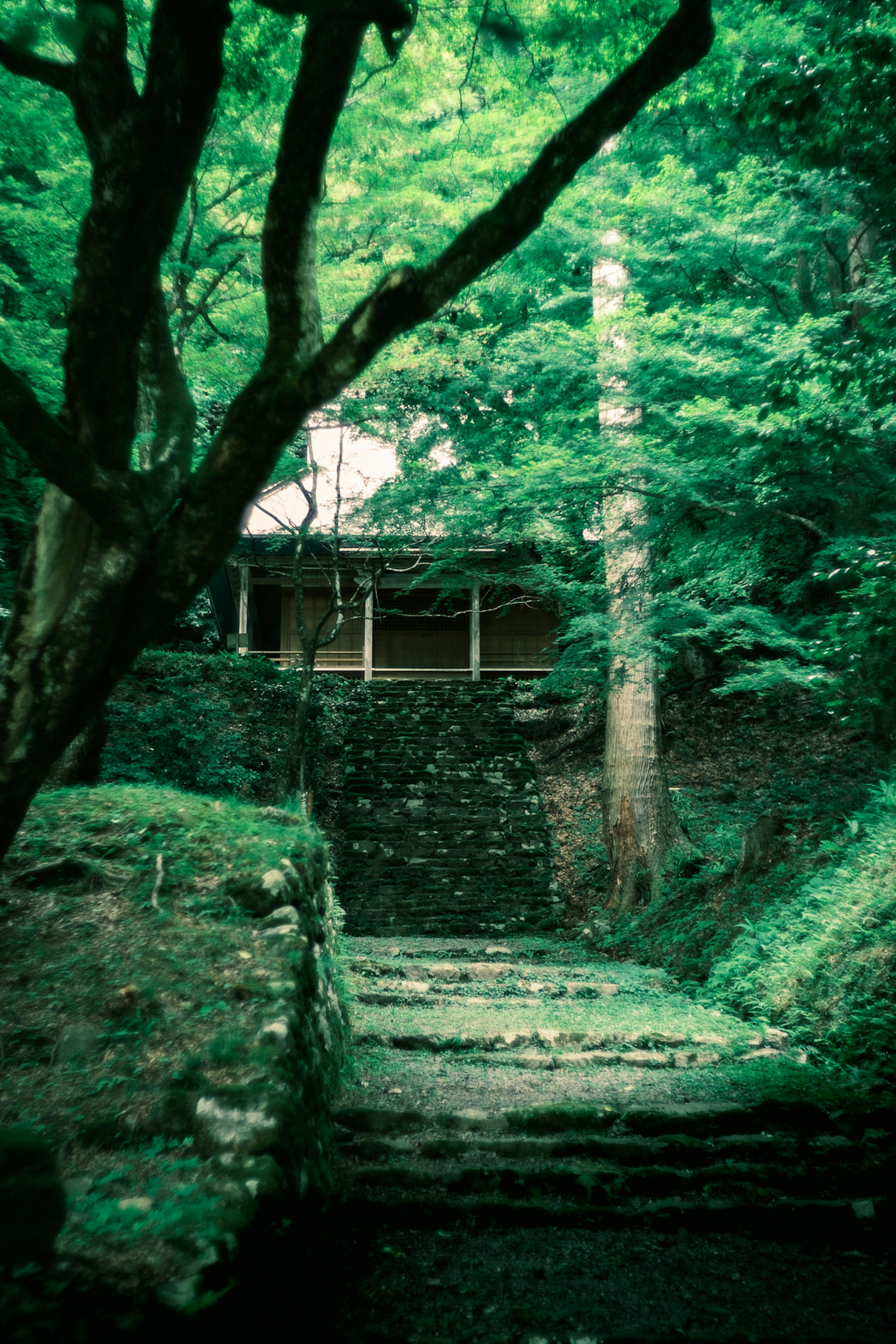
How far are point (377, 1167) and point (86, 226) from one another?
12.2 feet

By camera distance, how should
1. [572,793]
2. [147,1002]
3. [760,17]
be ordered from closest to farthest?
[147,1002]
[760,17]
[572,793]

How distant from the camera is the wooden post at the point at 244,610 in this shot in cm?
1759

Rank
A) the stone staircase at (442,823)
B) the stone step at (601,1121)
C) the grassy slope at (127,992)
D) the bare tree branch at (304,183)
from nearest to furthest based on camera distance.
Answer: the grassy slope at (127,992)
the bare tree branch at (304,183)
the stone step at (601,1121)
the stone staircase at (442,823)

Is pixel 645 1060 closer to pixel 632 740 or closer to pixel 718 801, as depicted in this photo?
pixel 632 740

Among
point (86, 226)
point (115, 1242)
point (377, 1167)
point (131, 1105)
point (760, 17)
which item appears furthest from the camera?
point (760, 17)

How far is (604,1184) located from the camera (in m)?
3.48

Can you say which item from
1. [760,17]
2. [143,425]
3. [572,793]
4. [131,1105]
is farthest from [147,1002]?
[572,793]

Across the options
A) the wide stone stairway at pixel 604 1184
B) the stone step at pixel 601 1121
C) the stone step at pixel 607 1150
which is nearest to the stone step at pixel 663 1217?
the wide stone stairway at pixel 604 1184

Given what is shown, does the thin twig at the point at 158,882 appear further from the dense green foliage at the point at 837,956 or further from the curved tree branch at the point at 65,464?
the dense green foliage at the point at 837,956

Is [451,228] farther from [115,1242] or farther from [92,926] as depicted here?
[115,1242]

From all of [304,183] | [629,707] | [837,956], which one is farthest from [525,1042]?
[629,707]

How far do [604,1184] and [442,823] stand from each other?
8404 mm

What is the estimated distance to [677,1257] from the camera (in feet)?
10.00

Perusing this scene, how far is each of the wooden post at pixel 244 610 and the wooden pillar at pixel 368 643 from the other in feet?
7.86
